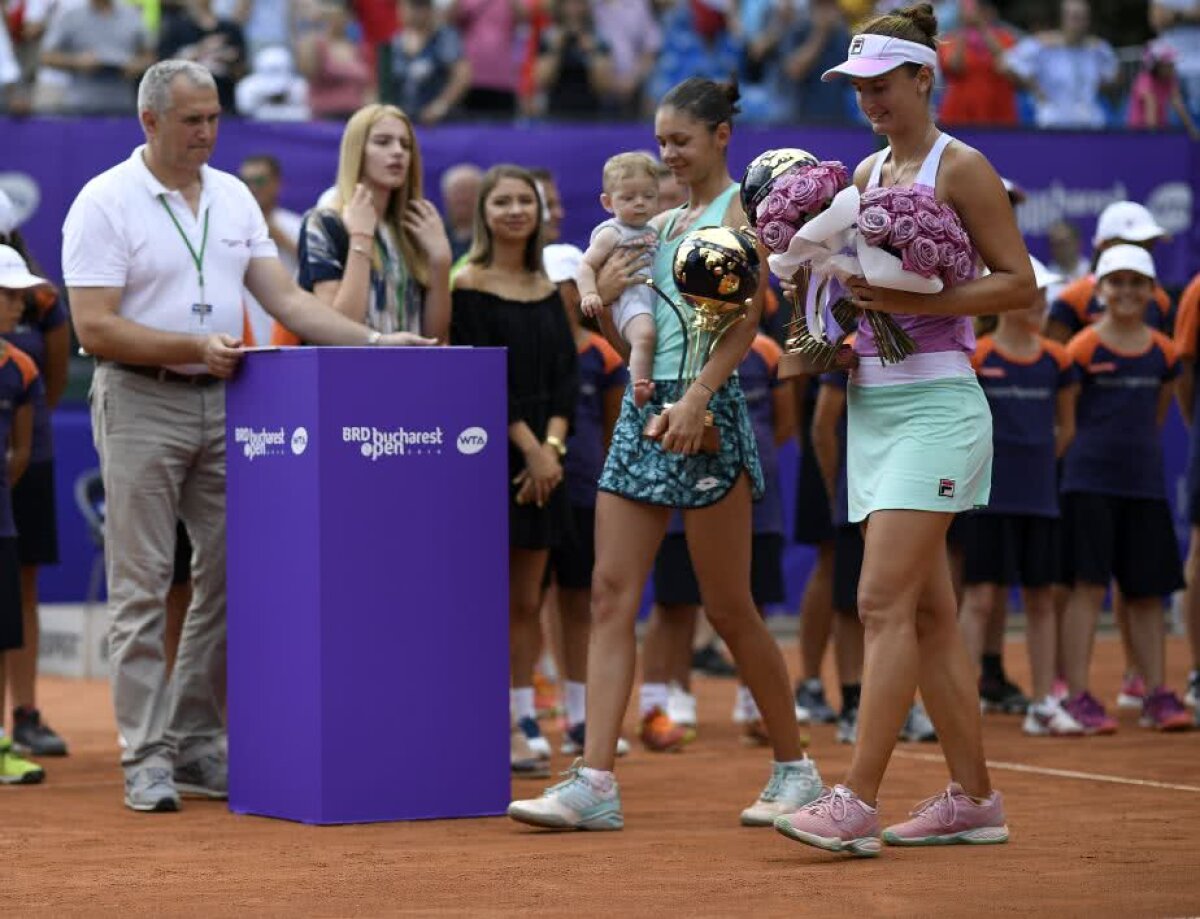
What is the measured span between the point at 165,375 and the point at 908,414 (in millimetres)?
2664

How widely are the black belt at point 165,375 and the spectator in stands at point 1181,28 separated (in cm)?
1039

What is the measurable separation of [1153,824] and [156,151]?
3.85 metres

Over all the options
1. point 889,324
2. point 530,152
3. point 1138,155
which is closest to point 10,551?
point 889,324

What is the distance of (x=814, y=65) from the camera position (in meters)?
16.0

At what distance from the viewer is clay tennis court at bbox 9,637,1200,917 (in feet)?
18.7

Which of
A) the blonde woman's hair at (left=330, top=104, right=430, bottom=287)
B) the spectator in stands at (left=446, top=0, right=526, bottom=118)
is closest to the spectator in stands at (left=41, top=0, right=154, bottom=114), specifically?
the spectator in stands at (left=446, top=0, right=526, bottom=118)

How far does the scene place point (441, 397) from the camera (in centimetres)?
718

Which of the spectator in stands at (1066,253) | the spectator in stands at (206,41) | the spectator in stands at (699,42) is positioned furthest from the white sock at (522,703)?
the spectator in stands at (699,42)

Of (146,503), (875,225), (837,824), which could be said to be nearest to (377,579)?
(146,503)

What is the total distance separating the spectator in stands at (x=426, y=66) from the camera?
577 inches

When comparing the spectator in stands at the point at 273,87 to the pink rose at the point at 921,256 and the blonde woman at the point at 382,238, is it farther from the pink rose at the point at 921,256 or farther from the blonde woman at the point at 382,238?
the pink rose at the point at 921,256

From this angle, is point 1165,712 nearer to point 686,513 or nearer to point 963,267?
point 686,513

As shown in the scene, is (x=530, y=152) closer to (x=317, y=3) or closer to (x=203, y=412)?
(x=317, y=3)

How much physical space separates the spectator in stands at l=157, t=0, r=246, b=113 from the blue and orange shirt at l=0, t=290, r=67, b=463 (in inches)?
179
